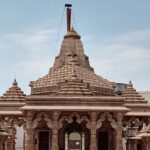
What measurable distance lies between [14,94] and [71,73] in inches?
169

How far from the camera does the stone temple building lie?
81.5 ft

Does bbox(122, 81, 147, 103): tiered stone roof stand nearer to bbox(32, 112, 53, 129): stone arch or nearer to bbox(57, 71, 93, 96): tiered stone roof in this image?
bbox(57, 71, 93, 96): tiered stone roof

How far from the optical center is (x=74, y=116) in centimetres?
2559

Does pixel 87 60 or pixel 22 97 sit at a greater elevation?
pixel 87 60

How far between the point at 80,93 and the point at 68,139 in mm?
2714

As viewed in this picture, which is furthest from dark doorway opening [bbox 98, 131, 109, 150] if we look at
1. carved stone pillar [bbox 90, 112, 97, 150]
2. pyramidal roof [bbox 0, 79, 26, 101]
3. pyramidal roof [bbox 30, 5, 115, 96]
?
pyramidal roof [bbox 0, 79, 26, 101]

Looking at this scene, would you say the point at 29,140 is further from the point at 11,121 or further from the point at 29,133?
the point at 11,121

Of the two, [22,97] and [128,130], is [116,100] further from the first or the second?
[22,97]

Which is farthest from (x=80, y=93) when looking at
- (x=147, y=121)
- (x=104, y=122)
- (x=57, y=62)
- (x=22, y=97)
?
(x=57, y=62)

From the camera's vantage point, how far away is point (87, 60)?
1612 inches

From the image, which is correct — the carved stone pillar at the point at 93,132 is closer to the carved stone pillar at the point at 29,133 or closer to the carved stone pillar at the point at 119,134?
the carved stone pillar at the point at 119,134

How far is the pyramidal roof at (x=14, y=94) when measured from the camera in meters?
33.8

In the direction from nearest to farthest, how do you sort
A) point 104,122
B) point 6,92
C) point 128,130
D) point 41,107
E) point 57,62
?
point 41,107 < point 104,122 < point 128,130 < point 6,92 < point 57,62

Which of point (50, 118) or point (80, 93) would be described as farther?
point (80, 93)
